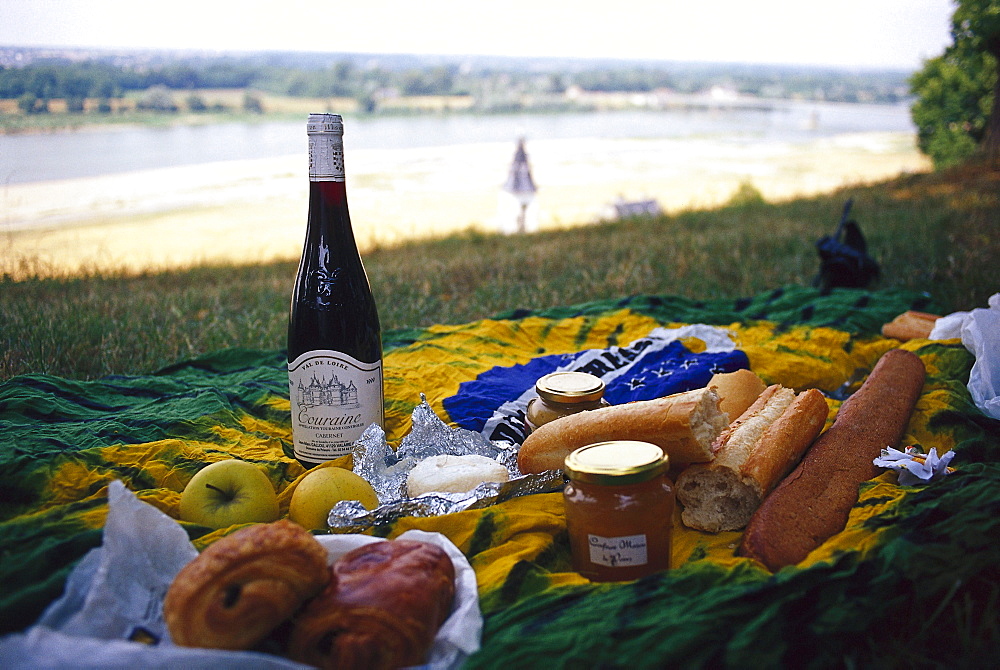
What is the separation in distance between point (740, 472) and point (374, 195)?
25400mm

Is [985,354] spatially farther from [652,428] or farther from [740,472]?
[652,428]

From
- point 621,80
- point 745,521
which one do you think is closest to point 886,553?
point 745,521

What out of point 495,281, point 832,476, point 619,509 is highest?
point 619,509

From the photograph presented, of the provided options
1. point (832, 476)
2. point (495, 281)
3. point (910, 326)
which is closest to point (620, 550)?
point (832, 476)

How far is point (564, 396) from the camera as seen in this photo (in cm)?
223

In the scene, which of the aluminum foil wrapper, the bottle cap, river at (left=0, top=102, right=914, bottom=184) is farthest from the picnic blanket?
river at (left=0, top=102, right=914, bottom=184)

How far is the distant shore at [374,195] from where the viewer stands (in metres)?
10.3

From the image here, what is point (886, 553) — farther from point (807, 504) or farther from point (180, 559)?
point (180, 559)

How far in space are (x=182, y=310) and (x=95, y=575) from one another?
12.7 feet

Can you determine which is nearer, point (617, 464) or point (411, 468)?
point (617, 464)

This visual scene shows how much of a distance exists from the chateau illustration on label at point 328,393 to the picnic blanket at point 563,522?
26 centimetres

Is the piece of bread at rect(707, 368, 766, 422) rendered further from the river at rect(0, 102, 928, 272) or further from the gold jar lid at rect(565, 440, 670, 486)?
the river at rect(0, 102, 928, 272)

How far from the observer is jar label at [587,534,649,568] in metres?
1.68

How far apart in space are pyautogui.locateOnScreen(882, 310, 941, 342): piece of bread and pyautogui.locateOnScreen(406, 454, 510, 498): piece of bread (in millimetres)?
2449
